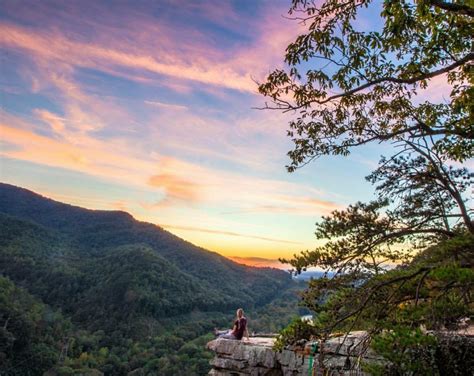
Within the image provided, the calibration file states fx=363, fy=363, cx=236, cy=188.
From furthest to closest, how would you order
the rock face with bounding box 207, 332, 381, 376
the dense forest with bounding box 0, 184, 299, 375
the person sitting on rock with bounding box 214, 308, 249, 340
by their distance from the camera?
the dense forest with bounding box 0, 184, 299, 375 → the person sitting on rock with bounding box 214, 308, 249, 340 → the rock face with bounding box 207, 332, 381, 376

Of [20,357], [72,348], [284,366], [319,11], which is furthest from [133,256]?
[319,11]

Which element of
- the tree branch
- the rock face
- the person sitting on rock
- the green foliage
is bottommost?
the rock face

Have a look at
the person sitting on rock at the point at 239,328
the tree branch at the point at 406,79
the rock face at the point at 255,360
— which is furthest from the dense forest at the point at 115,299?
the tree branch at the point at 406,79

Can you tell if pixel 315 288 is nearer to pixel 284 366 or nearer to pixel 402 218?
pixel 402 218

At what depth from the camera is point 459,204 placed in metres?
6.25

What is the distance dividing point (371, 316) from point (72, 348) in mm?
63202

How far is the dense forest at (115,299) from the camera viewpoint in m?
48.7

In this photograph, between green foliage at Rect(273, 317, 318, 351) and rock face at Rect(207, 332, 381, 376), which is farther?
rock face at Rect(207, 332, 381, 376)

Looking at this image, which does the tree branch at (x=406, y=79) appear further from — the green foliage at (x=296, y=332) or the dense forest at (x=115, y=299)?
the dense forest at (x=115, y=299)

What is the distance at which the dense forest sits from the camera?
48.7m

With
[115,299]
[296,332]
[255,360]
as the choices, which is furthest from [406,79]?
[115,299]

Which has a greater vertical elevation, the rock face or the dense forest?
the rock face

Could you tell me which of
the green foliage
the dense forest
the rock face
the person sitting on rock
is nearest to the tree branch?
the green foliage

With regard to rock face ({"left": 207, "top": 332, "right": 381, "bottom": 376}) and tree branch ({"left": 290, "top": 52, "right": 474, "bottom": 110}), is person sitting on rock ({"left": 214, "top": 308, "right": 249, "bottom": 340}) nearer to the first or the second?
rock face ({"left": 207, "top": 332, "right": 381, "bottom": 376})
